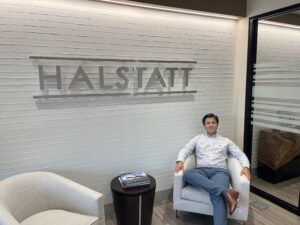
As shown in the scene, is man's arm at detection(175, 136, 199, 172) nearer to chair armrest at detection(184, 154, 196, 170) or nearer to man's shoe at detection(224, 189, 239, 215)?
chair armrest at detection(184, 154, 196, 170)

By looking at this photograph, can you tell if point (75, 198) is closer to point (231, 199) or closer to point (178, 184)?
point (178, 184)

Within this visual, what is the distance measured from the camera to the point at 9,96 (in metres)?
2.30

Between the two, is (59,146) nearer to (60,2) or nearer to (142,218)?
(142,218)

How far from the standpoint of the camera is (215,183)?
247 centimetres

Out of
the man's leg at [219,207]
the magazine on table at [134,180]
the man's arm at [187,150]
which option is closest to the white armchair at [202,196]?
the man's leg at [219,207]

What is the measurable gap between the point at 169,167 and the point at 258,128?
4.45 ft

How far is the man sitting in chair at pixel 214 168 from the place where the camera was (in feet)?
7.73

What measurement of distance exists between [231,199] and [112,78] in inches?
67.4

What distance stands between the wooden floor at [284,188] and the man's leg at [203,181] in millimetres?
1170

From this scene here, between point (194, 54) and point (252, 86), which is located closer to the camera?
point (194, 54)

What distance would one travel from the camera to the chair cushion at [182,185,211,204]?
2525 mm

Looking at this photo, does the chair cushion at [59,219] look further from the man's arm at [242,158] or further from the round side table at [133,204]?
the man's arm at [242,158]

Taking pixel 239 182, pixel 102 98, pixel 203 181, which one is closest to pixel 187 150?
pixel 203 181

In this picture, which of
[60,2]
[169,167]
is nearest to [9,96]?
[60,2]
